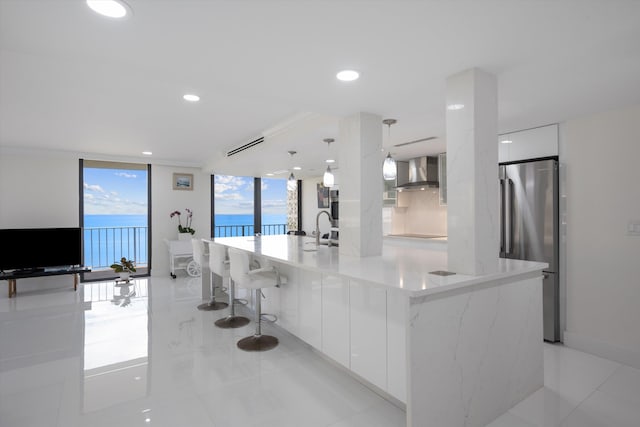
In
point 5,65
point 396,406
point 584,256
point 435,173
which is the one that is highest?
point 5,65

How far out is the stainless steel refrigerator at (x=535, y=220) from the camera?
136 inches

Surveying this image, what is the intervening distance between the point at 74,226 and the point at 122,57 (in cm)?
542

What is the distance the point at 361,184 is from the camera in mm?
3180

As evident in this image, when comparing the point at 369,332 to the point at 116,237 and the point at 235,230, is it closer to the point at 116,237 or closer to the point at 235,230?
the point at 235,230

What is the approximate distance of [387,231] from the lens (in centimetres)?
638

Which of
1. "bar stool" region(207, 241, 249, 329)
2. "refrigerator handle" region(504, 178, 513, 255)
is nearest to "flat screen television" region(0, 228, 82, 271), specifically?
"bar stool" region(207, 241, 249, 329)

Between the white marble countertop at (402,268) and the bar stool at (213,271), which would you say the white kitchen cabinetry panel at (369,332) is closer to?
the white marble countertop at (402,268)

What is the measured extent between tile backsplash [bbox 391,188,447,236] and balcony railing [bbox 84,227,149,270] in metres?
5.33

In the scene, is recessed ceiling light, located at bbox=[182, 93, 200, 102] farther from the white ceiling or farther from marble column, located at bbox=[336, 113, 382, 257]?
marble column, located at bbox=[336, 113, 382, 257]

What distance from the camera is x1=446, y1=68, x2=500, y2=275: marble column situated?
2.19m

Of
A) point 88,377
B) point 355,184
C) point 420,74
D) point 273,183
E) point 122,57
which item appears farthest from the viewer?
point 273,183

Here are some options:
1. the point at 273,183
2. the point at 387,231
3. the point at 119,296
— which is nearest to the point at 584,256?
the point at 387,231

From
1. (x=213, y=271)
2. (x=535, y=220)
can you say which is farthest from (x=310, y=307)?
(x=535, y=220)

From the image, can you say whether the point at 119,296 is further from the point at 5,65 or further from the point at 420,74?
the point at 420,74
